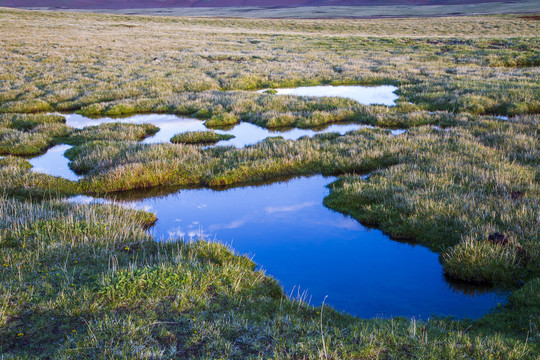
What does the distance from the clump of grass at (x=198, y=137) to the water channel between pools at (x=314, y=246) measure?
4.20 metres

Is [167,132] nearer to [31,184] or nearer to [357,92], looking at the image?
[31,184]

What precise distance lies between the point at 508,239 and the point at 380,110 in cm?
1273

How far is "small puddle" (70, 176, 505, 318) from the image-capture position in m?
6.34

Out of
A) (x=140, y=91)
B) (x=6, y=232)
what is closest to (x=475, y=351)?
(x=6, y=232)

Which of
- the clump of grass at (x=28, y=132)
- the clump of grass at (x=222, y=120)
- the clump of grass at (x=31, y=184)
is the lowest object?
the clump of grass at (x=31, y=184)

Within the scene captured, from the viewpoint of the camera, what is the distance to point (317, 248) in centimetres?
799

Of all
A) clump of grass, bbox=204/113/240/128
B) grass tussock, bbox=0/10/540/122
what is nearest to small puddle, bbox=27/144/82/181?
clump of grass, bbox=204/113/240/128

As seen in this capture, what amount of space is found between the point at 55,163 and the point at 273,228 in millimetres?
8476

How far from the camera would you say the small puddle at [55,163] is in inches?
478

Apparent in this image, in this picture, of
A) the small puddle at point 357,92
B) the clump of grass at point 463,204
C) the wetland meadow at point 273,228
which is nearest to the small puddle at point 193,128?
the wetland meadow at point 273,228

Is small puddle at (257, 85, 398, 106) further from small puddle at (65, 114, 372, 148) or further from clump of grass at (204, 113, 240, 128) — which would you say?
clump of grass at (204, 113, 240, 128)

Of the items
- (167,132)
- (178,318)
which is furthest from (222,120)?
(178,318)

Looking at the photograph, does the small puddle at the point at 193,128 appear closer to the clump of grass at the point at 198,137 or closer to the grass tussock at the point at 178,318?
the clump of grass at the point at 198,137

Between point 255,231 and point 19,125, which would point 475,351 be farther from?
point 19,125
